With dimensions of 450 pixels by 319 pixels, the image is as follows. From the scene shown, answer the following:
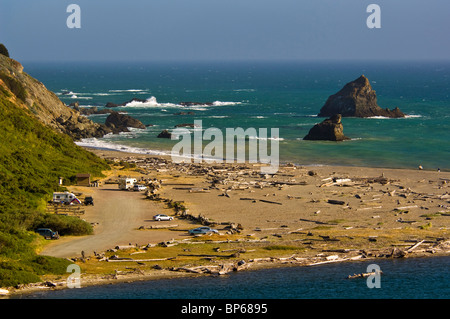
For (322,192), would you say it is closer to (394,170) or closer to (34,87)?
(394,170)

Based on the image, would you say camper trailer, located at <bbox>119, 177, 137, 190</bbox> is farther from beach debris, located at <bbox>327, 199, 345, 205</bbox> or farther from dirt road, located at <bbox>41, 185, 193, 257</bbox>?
beach debris, located at <bbox>327, 199, 345, 205</bbox>

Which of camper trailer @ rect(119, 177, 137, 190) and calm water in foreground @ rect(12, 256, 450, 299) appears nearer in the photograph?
calm water in foreground @ rect(12, 256, 450, 299)

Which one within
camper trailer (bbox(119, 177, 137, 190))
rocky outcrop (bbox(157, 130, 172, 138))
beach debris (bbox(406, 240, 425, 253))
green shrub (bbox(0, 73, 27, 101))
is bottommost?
beach debris (bbox(406, 240, 425, 253))

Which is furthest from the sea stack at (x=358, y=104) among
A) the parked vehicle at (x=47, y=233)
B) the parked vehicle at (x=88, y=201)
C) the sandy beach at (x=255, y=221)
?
the parked vehicle at (x=47, y=233)

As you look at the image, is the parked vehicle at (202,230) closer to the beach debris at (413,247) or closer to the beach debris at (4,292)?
the beach debris at (413,247)

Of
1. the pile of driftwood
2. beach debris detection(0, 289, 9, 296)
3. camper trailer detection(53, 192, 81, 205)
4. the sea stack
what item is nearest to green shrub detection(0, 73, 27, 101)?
camper trailer detection(53, 192, 81, 205)

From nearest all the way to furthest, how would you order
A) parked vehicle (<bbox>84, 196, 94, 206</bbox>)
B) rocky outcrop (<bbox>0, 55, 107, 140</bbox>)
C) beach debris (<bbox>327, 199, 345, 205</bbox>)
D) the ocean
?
the ocean, parked vehicle (<bbox>84, 196, 94, 206</bbox>), beach debris (<bbox>327, 199, 345, 205</bbox>), rocky outcrop (<bbox>0, 55, 107, 140</bbox>)

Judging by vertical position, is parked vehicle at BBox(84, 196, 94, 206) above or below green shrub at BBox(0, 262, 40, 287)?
above

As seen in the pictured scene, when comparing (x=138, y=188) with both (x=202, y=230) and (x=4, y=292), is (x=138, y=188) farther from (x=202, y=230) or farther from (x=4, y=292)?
(x=4, y=292)
